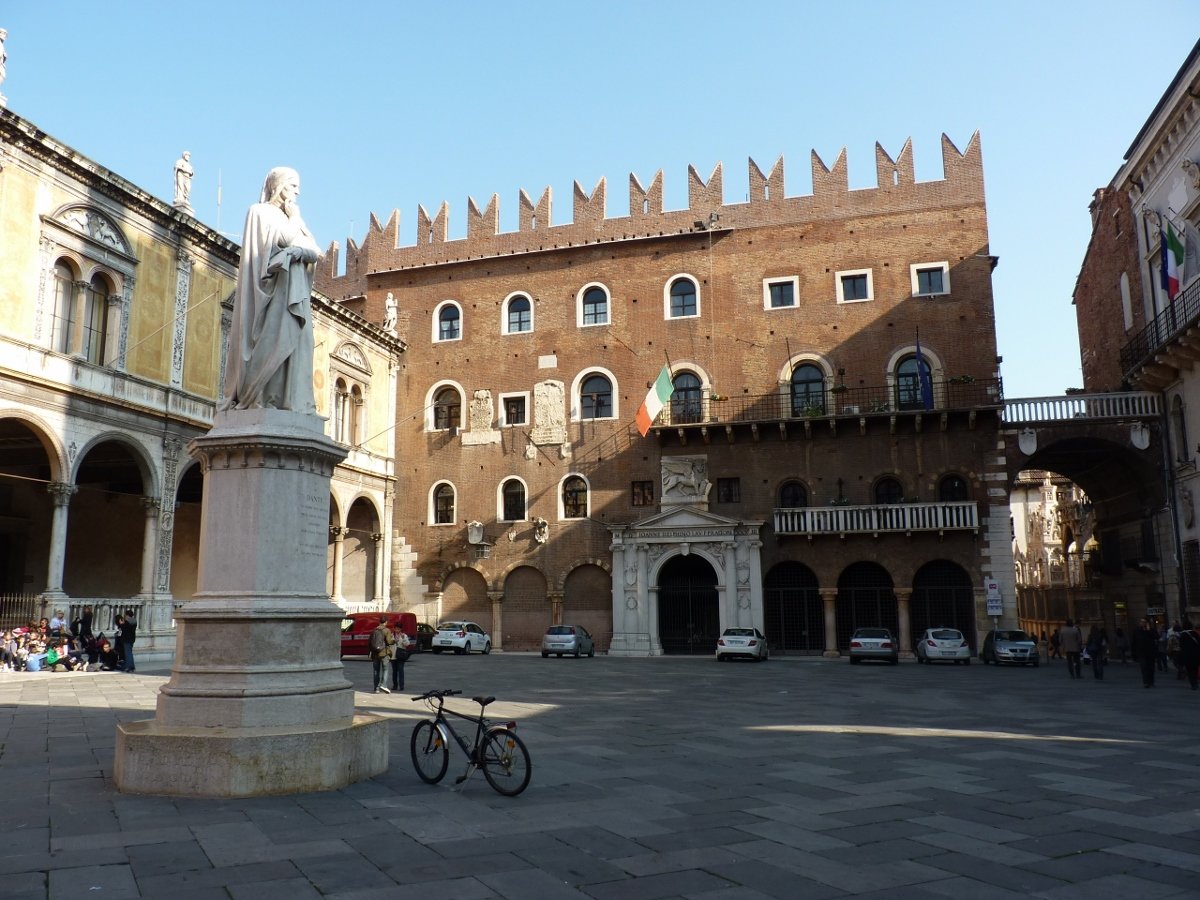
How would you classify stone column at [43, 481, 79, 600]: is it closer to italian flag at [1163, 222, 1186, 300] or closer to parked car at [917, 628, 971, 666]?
parked car at [917, 628, 971, 666]

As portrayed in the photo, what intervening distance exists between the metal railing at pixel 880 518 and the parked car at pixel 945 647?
9.92 feet

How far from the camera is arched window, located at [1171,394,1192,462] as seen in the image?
81.5ft

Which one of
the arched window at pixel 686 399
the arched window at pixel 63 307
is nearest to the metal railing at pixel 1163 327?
the arched window at pixel 686 399

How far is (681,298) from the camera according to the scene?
1249 inches

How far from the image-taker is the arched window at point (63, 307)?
2067cm

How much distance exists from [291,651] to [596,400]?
81.4 ft

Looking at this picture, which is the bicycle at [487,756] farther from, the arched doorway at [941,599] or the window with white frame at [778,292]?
the window with white frame at [778,292]

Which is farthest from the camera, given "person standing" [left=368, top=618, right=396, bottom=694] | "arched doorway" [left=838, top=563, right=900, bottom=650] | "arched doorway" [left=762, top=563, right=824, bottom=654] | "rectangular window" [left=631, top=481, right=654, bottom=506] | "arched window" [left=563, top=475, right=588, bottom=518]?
"arched window" [left=563, top=475, right=588, bottom=518]

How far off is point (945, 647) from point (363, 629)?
54.3ft

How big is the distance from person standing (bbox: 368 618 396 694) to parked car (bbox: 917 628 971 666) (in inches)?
635

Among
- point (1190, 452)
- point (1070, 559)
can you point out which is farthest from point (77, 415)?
point (1070, 559)

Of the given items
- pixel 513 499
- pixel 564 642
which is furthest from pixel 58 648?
pixel 513 499

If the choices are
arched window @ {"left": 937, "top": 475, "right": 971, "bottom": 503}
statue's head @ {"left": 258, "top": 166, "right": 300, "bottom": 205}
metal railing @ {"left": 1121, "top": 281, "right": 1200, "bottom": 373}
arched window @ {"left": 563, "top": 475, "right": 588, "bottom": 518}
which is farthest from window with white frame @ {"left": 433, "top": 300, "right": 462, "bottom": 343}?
statue's head @ {"left": 258, "top": 166, "right": 300, "bottom": 205}

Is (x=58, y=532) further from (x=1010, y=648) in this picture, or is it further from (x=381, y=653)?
(x=1010, y=648)
